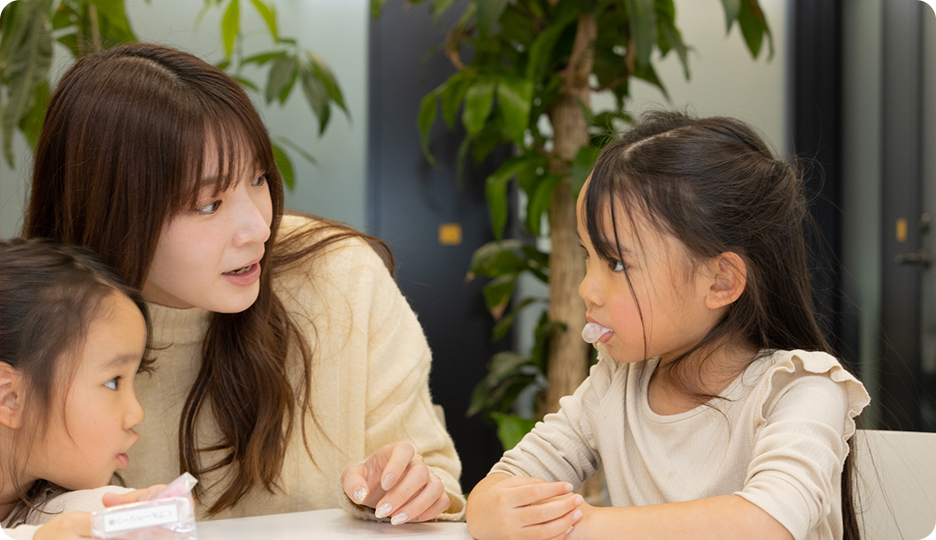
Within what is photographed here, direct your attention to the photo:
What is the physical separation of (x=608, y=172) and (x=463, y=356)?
2104mm

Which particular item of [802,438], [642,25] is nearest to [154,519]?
[802,438]

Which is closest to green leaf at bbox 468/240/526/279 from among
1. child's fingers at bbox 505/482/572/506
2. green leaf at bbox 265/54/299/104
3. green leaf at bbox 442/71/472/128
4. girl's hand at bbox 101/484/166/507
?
green leaf at bbox 442/71/472/128

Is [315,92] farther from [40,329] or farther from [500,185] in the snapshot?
[40,329]

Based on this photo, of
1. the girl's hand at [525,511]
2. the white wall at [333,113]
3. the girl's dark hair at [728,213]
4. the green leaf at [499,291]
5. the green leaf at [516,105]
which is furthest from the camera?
the white wall at [333,113]

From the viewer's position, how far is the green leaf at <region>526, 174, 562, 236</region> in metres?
2.03

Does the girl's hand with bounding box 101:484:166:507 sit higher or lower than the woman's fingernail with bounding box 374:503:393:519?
higher

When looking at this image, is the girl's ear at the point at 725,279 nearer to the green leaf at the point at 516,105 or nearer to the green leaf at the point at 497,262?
the green leaf at the point at 516,105

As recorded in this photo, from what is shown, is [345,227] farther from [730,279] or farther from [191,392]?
[730,279]

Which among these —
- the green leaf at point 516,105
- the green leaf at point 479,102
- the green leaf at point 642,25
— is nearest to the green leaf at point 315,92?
the green leaf at point 479,102

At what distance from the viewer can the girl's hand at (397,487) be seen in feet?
2.60

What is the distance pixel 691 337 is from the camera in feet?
2.79

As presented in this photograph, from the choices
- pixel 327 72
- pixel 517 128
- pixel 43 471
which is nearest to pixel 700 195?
pixel 43 471

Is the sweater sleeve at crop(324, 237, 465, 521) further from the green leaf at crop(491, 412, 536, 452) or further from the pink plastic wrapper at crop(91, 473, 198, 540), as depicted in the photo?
the green leaf at crop(491, 412, 536, 452)

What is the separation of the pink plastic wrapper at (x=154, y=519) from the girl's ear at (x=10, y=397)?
270 mm
